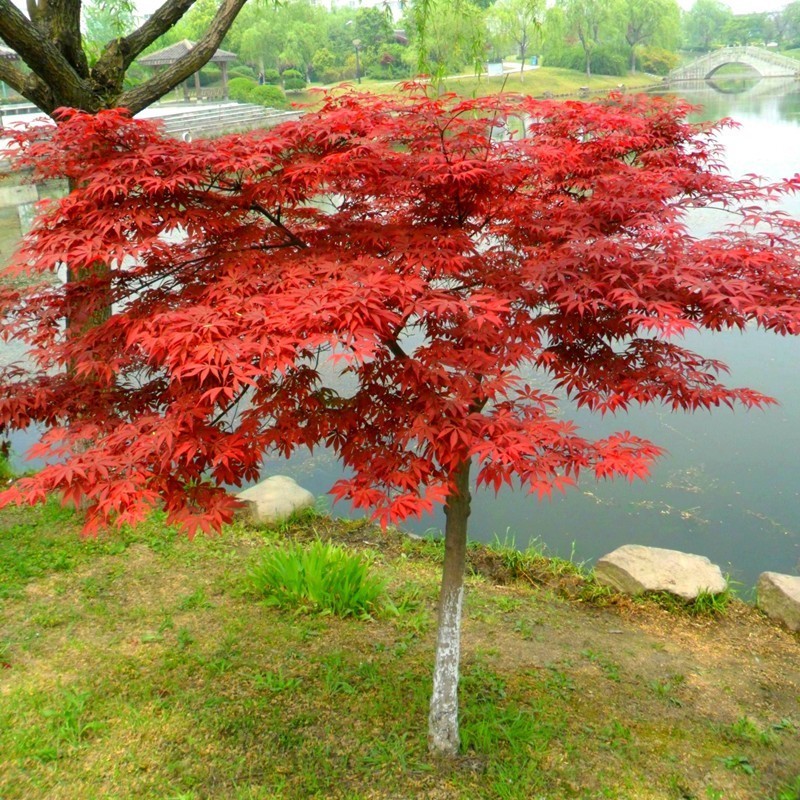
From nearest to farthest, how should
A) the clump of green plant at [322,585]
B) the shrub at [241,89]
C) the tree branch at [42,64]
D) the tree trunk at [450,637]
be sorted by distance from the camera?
the tree trunk at [450,637], the tree branch at [42,64], the clump of green plant at [322,585], the shrub at [241,89]

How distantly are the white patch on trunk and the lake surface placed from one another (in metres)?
2.59

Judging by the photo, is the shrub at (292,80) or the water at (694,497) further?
the shrub at (292,80)

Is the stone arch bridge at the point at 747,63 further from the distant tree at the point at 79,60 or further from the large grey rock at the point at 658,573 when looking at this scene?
the large grey rock at the point at 658,573

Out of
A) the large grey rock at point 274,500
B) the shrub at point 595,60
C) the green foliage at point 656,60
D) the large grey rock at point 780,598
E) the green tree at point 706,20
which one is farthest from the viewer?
the green tree at point 706,20

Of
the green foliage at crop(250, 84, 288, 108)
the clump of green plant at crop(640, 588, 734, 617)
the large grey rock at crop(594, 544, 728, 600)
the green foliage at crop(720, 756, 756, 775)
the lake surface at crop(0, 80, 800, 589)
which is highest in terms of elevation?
the green foliage at crop(250, 84, 288, 108)

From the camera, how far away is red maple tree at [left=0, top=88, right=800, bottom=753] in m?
2.16

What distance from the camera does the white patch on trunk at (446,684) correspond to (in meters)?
3.12

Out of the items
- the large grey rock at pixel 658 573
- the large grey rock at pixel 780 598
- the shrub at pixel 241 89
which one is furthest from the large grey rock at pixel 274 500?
the shrub at pixel 241 89

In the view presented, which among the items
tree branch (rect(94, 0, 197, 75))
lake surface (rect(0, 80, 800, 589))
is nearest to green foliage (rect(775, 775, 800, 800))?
lake surface (rect(0, 80, 800, 589))

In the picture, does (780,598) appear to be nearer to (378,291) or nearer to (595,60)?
(378,291)

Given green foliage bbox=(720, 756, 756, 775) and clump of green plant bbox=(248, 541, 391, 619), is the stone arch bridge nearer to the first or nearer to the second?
clump of green plant bbox=(248, 541, 391, 619)

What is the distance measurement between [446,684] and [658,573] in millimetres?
2307

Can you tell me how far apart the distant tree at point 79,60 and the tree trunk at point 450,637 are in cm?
332

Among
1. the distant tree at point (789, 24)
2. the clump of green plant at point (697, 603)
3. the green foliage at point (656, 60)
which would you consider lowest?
the clump of green plant at point (697, 603)
